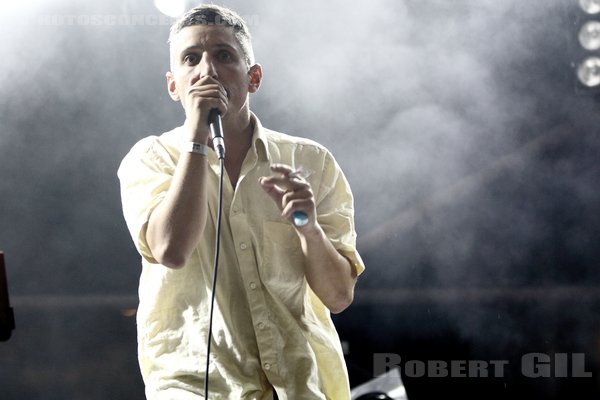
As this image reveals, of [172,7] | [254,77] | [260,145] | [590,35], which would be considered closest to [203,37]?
[254,77]

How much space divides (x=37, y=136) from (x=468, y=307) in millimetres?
2152

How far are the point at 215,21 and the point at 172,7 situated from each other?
1.56m

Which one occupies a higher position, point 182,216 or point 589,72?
point 589,72

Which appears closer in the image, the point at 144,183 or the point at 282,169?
the point at 282,169

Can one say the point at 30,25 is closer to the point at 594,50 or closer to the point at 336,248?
the point at 336,248

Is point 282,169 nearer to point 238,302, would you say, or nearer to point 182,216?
point 182,216

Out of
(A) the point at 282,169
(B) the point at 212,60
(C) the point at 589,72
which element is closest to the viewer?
(A) the point at 282,169

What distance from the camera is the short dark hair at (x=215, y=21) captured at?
76.1 inches

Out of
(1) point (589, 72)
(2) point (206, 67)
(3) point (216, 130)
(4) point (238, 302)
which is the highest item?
(1) point (589, 72)

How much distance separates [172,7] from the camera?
340 cm

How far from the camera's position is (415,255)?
12.4ft

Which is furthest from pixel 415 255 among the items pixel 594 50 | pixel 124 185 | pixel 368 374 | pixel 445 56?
pixel 124 185

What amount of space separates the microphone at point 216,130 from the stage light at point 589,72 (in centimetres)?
240

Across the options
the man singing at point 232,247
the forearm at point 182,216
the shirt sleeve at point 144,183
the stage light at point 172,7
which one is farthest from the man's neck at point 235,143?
the stage light at point 172,7
